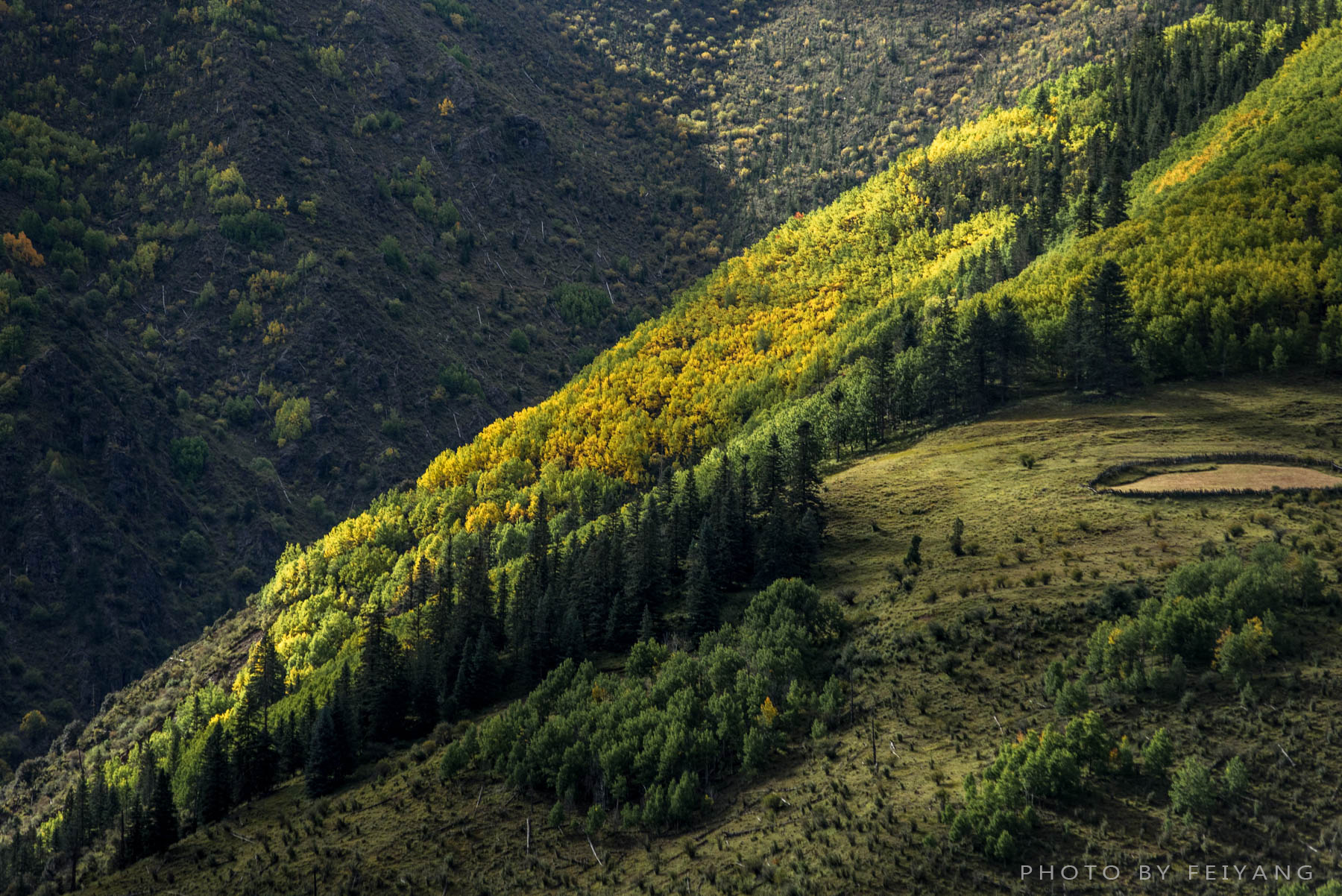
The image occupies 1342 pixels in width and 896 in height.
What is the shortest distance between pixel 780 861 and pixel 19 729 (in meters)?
150

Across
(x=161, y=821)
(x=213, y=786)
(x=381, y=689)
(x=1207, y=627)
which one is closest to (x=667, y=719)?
(x=1207, y=627)

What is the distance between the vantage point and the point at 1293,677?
59031mm

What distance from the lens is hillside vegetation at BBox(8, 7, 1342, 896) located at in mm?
74312

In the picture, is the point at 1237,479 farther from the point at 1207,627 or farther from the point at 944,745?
the point at 944,745

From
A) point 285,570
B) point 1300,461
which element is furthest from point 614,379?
point 1300,461

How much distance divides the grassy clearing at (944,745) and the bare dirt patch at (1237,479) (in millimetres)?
2619

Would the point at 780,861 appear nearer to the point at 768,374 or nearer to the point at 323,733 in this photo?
the point at 323,733

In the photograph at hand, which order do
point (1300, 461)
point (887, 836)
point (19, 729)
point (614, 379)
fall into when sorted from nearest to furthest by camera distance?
point (887, 836), point (1300, 461), point (19, 729), point (614, 379)

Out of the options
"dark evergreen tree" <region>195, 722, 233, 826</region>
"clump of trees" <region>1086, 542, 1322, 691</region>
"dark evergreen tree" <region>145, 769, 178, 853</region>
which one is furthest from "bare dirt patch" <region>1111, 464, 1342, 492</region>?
"dark evergreen tree" <region>145, 769, 178, 853</region>

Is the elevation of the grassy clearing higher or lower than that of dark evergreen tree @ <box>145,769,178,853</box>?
higher

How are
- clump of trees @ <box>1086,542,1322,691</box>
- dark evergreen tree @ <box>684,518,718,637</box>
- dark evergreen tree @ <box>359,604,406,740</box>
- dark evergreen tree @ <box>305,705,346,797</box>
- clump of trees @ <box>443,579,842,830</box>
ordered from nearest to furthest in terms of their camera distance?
clump of trees @ <box>1086,542,1322,691</box>
clump of trees @ <box>443,579,842,830</box>
dark evergreen tree @ <box>305,705,346,797</box>
dark evergreen tree @ <box>684,518,718,637</box>
dark evergreen tree @ <box>359,604,406,740</box>

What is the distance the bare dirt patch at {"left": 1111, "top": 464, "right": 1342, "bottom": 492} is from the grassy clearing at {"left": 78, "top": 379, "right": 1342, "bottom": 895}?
2.62 metres

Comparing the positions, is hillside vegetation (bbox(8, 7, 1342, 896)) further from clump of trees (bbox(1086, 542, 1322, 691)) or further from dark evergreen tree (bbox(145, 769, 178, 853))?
clump of trees (bbox(1086, 542, 1322, 691))

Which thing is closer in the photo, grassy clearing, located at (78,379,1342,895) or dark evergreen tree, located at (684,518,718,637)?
grassy clearing, located at (78,379,1342,895)
